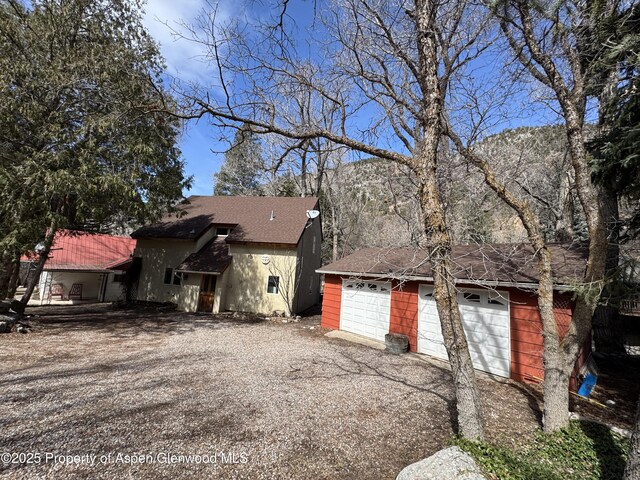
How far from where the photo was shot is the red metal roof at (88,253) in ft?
60.8

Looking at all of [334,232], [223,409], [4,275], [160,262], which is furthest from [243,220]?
[223,409]

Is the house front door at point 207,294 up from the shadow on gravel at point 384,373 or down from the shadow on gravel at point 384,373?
up

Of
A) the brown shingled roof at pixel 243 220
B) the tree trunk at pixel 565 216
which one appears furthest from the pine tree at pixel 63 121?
the tree trunk at pixel 565 216

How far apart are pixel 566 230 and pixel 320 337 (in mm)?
11970

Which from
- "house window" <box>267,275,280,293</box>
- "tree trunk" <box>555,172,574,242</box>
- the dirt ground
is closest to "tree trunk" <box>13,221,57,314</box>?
the dirt ground

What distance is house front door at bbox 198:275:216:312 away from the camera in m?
15.4

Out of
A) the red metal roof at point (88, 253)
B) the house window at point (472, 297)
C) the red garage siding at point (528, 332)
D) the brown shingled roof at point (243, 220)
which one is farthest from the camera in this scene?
the red metal roof at point (88, 253)

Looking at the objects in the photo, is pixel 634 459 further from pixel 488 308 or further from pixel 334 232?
pixel 334 232

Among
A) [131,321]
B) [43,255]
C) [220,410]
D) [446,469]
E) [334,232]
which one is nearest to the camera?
[446,469]

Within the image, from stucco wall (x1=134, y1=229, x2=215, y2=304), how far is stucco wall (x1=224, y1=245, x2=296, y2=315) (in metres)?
2.78

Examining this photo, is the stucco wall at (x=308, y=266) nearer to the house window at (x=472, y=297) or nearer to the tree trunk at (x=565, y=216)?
the house window at (x=472, y=297)

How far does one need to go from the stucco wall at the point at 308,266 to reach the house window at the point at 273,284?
1.27 metres

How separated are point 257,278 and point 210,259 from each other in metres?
2.71

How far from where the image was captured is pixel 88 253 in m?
20.1
